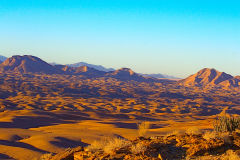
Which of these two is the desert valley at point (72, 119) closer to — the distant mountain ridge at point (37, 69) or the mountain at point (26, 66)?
the mountain at point (26, 66)

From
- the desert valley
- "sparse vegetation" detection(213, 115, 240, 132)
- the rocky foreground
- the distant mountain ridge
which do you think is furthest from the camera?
the distant mountain ridge

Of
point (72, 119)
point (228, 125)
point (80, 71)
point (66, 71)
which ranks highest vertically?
point (80, 71)

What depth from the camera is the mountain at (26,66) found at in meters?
167

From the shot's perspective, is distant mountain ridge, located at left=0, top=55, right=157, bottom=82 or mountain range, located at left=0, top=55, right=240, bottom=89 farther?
mountain range, located at left=0, top=55, right=240, bottom=89

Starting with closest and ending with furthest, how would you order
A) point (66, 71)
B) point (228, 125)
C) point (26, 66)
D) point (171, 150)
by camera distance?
point (171, 150), point (228, 125), point (26, 66), point (66, 71)

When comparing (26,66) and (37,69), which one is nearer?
(26,66)

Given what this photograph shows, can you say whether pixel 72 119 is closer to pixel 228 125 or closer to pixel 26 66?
pixel 228 125

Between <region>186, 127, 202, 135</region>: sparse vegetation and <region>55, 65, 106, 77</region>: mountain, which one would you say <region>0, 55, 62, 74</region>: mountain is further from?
<region>186, 127, 202, 135</region>: sparse vegetation

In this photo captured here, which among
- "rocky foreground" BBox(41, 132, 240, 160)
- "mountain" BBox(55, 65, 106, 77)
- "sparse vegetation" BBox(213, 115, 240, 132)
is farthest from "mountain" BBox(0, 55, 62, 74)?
"rocky foreground" BBox(41, 132, 240, 160)

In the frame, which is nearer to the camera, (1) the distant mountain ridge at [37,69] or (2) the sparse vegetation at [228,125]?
(2) the sparse vegetation at [228,125]

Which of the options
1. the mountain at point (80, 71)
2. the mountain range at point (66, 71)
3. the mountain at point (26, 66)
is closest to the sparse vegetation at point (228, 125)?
the mountain range at point (66, 71)

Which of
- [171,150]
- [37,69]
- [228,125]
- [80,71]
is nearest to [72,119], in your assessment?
[228,125]

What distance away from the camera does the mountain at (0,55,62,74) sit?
548ft

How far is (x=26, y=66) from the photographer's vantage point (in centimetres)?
17075
